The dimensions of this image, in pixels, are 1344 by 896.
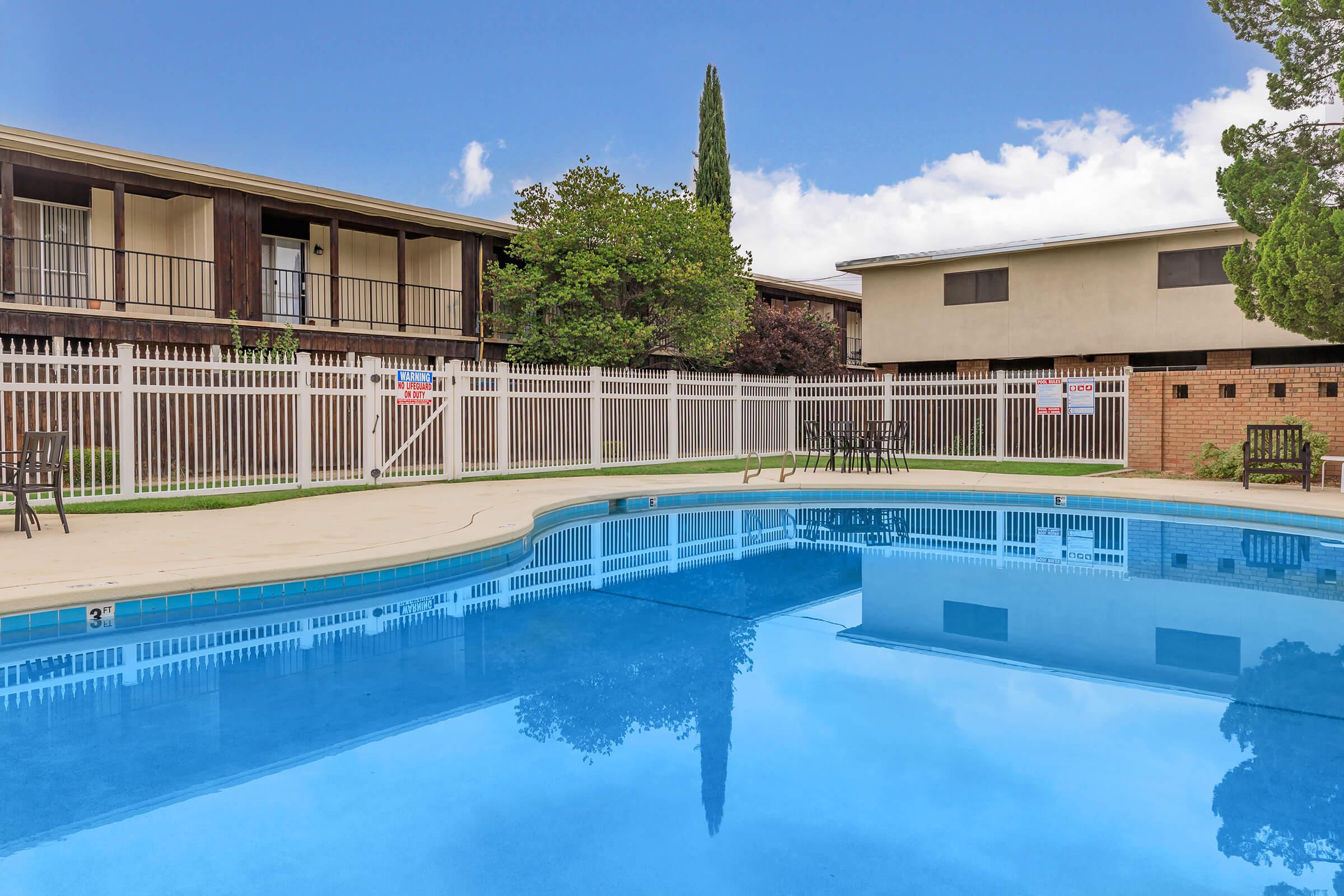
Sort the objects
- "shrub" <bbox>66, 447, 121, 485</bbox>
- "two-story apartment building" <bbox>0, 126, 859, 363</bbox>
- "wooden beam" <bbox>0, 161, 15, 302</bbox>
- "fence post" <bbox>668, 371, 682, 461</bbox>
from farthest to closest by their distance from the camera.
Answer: "fence post" <bbox>668, 371, 682, 461</bbox>, "two-story apartment building" <bbox>0, 126, 859, 363</bbox>, "wooden beam" <bbox>0, 161, 15, 302</bbox>, "shrub" <bbox>66, 447, 121, 485</bbox>

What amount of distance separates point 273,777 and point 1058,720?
3.56 meters

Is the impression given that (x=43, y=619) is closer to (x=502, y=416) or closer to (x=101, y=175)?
(x=502, y=416)

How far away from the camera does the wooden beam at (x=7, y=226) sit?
13891 millimetres

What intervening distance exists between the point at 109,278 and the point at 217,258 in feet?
6.80

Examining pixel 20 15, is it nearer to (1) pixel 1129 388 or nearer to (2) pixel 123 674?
(2) pixel 123 674

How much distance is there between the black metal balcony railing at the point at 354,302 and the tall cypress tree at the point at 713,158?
363 inches

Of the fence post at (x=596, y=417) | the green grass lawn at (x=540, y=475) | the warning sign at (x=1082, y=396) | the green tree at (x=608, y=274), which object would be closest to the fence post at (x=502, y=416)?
the green grass lawn at (x=540, y=475)

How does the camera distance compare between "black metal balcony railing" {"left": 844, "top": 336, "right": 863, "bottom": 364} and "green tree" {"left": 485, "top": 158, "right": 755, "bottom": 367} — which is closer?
"green tree" {"left": 485, "top": 158, "right": 755, "bottom": 367}

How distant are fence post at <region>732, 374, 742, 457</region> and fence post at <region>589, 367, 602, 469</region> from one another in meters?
3.99

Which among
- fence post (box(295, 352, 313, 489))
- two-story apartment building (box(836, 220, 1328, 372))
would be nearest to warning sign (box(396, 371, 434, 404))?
fence post (box(295, 352, 313, 489))

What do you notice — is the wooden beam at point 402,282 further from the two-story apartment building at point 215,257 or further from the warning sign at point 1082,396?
the warning sign at point 1082,396

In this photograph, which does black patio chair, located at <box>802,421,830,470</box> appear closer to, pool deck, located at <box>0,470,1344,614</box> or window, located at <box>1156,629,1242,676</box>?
pool deck, located at <box>0,470,1344,614</box>

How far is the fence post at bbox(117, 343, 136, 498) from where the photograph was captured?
1037 centimetres

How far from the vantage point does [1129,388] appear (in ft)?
54.0
